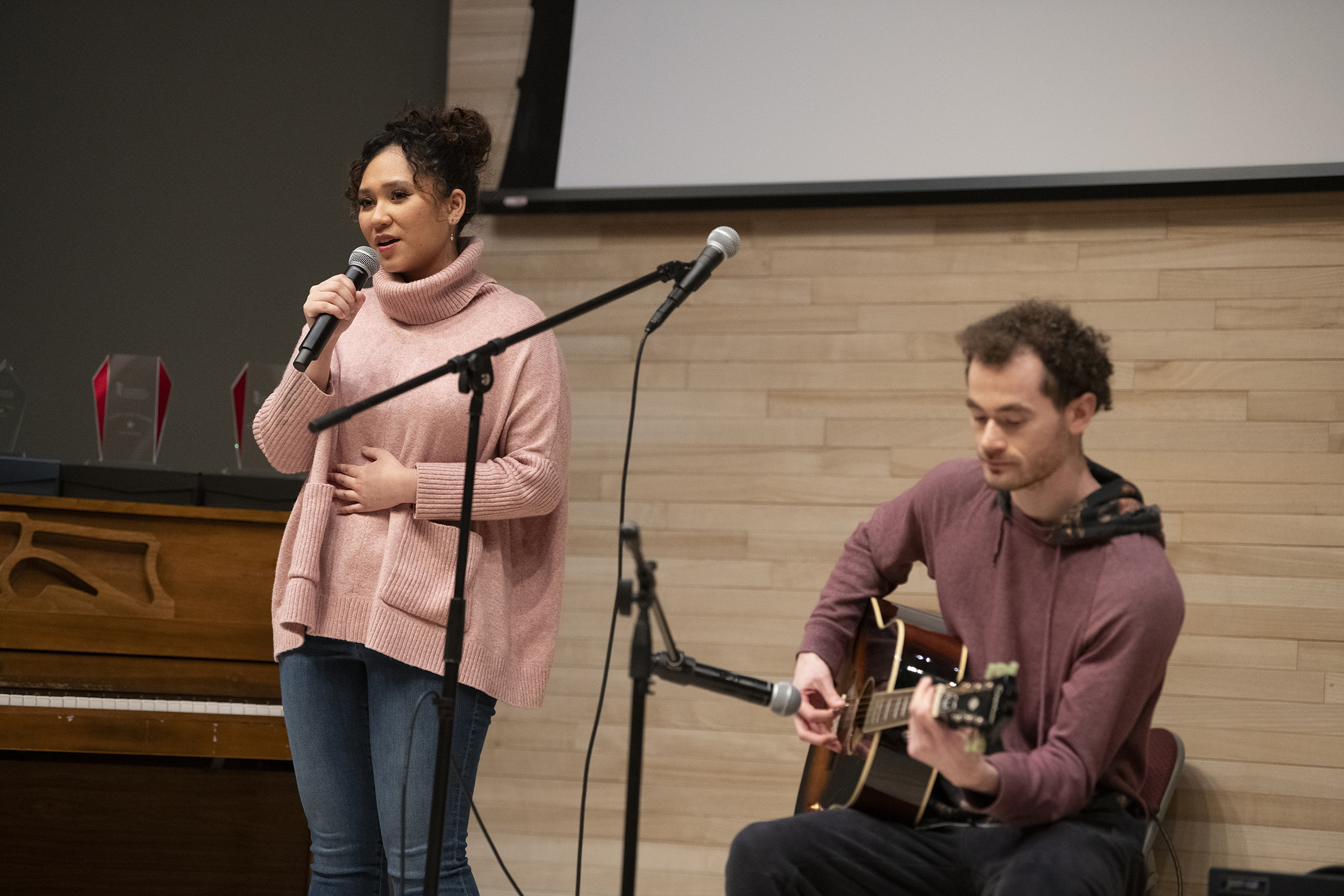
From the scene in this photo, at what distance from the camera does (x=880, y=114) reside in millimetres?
3250

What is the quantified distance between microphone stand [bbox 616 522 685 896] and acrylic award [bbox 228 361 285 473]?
1664 mm

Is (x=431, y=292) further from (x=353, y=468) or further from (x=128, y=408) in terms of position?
(x=128, y=408)

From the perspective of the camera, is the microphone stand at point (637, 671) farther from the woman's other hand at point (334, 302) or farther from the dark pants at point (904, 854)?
the woman's other hand at point (334, 302)

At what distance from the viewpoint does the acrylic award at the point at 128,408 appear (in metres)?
2.84

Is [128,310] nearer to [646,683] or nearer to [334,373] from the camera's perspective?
[334,373]

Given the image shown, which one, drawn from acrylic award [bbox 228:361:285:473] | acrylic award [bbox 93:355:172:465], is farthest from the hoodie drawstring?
acrylic award [bbox 93:355:172:465]

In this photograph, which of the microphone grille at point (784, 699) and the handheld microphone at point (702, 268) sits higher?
the handheld microphone at point (702, 268)

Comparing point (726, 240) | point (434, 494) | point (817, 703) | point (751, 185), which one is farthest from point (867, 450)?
point (434, 494)

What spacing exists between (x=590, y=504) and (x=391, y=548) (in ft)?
5.29

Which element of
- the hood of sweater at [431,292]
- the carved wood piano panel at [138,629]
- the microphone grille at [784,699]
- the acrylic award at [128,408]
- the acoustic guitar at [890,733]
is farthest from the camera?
the acrylic award at [128,408]

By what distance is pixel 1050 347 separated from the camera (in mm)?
1733

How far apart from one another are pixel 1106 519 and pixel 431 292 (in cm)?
113

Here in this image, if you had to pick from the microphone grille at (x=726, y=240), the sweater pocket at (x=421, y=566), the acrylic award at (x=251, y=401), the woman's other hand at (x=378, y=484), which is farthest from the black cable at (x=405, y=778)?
the acrylic award at (x=251, y=401)

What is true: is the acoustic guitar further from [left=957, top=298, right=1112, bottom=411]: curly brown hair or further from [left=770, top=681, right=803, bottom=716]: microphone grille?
[left=957, top=298, right=1112, bottom=411]: curly brown hair
